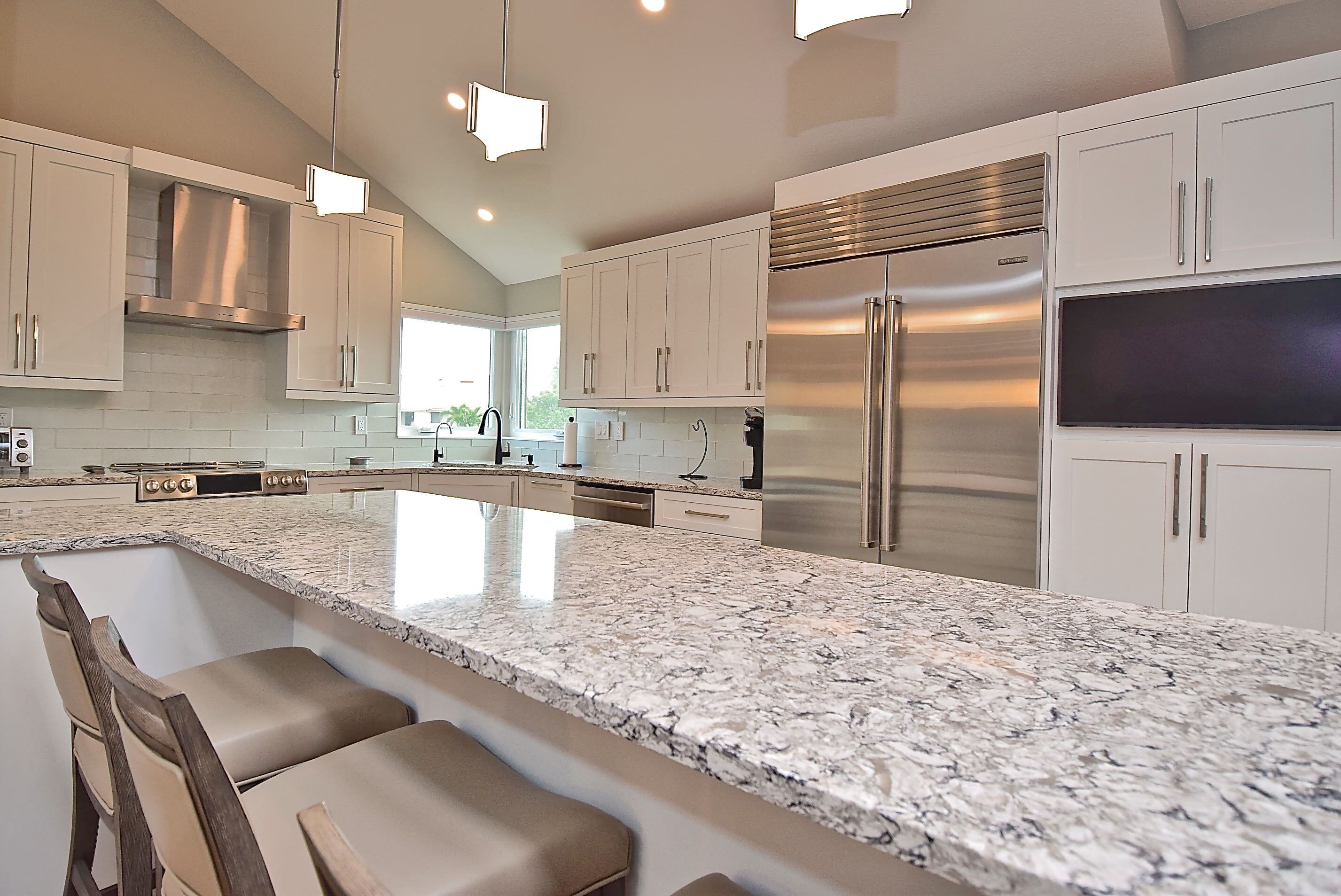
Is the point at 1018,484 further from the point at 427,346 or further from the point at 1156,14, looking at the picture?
the point at 427,346

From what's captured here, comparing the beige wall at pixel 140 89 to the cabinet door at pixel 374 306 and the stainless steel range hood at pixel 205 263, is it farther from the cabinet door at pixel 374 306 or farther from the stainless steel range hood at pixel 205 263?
the cabinet door at pixel 374 306

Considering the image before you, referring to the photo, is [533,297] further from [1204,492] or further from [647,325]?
[1204,492]

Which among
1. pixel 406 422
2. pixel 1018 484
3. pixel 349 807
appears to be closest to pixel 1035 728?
pixel 349 807

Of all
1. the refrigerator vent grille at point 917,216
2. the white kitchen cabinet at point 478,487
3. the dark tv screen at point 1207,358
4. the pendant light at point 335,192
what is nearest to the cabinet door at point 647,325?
the white kitchen cabinet at point 478,487

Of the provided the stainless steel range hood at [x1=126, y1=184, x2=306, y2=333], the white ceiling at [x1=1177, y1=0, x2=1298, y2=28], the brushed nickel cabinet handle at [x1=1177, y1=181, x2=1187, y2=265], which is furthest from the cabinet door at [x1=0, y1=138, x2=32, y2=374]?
the white ceiling at [x1=1177, y1=0, x2=1298, y2=28]

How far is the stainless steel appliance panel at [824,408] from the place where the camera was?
9.28 feet

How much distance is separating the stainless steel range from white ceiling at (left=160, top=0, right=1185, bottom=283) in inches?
83.1

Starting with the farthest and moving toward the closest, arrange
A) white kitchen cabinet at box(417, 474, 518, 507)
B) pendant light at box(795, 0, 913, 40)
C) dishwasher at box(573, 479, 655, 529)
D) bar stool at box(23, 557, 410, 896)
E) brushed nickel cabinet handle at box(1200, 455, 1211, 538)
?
white kitchen cabinet at box(417, 474, 518, 507)
dishwasher at box(573, 479, 655, 529)
brushed nickel cabinet handle at box(1200, 455, 1211, 538)
pendant light at box(795, 0, 913, 40)
bar stool at box(23, 557, 410, 896)

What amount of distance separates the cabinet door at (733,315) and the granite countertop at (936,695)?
2387mm

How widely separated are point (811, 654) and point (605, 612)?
295 millimetres

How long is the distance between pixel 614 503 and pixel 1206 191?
110 inches

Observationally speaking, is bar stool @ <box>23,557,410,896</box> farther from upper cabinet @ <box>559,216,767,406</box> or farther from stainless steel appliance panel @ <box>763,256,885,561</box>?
upper cabinet @ <box>559,216,767,406</box>

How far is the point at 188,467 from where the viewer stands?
3.84 m

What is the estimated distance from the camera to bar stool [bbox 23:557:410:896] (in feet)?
3.48
